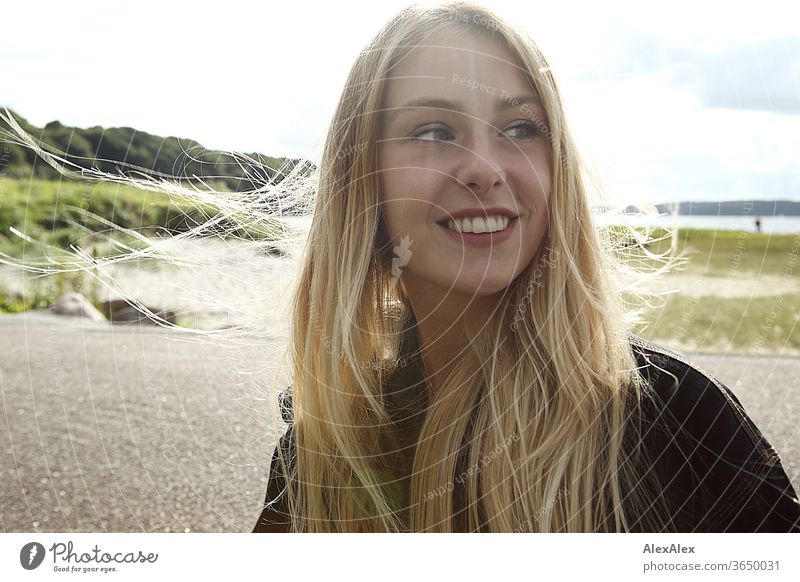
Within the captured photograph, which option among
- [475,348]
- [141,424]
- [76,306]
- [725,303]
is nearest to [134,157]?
[475,348]

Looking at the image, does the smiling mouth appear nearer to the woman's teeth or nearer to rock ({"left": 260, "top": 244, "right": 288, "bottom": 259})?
the woman's teeth

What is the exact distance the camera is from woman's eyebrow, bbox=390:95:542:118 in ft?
2.05

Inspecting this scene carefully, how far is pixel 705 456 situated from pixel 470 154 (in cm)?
32

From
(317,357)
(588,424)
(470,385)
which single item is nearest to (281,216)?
(317,357)

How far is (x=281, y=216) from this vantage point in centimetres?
82

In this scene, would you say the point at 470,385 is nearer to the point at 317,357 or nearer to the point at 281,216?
the point at 317,357

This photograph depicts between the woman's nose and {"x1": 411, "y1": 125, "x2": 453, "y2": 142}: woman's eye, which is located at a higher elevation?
{"x1": 411, "y1": 125, "x2": 453, "y2": 142}: woman's eye

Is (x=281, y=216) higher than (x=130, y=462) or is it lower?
higher

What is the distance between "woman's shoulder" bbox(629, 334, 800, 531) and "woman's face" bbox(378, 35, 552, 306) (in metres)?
0.16

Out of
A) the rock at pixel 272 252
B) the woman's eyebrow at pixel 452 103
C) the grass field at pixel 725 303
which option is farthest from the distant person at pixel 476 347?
the grass field at pixel 725 303

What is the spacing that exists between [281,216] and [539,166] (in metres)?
0.31

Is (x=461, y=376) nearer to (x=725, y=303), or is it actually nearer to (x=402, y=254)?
(x=402, y=254)

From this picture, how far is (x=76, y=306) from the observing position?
1.86 m
